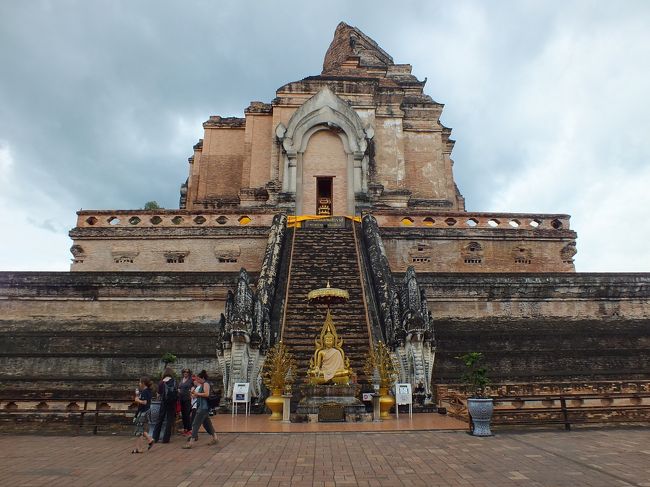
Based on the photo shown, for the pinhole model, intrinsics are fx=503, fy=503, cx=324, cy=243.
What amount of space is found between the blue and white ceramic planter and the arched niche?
1515 centimetres

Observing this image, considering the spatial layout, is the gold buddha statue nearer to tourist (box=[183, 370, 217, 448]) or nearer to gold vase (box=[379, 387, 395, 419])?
gold vase (box=[379, 387, 395, 419])

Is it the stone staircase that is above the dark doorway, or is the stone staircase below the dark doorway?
below

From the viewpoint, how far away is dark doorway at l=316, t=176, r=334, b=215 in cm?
2397

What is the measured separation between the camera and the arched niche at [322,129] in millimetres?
23156

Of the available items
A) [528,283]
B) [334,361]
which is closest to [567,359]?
[528,283]

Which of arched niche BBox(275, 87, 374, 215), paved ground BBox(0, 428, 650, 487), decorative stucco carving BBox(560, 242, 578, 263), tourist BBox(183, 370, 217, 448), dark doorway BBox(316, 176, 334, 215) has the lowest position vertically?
paved ground BBox(0, 428, 650, 487)

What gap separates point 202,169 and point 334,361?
18339 mm

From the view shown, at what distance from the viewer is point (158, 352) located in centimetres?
1379

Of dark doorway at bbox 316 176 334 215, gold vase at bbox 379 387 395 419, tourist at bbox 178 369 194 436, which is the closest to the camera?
tourist at bbox 178 369 194 436

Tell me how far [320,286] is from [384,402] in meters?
5.65

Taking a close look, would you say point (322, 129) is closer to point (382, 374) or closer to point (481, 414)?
point (382, 374)

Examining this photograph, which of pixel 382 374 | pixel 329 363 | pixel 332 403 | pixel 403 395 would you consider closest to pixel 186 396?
pixel 332 403

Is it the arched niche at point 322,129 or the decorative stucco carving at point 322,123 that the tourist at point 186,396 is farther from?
the decorative stucco carving at point 322,123

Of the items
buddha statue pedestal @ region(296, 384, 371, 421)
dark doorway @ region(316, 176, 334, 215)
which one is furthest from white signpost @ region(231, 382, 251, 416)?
dark doorway @ region(316, 176, 334, 215)
